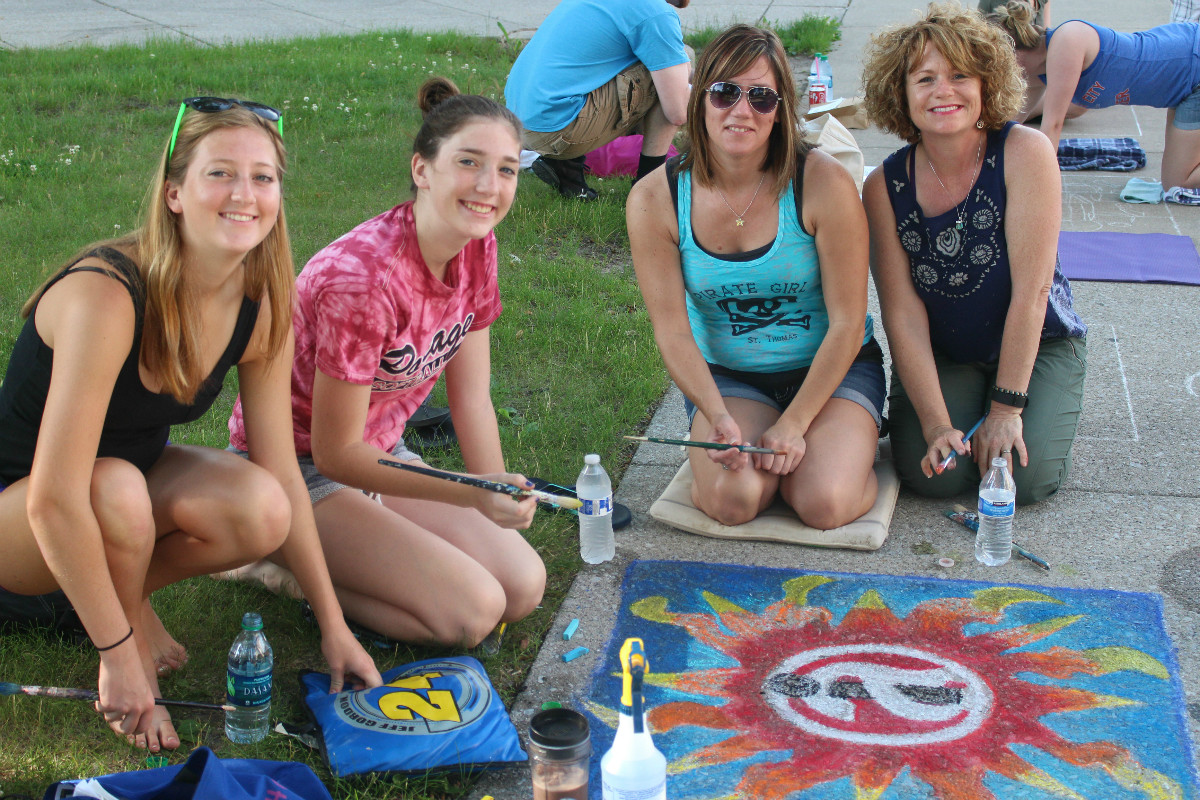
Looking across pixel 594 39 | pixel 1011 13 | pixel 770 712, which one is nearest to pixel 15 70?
pixel 594 39

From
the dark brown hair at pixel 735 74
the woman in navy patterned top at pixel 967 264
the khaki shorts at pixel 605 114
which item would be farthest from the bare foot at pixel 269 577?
the khaki shorts at pixel 605 114

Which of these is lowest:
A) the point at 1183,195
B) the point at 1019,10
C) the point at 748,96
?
the point at 1183,195

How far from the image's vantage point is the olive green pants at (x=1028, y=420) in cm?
368

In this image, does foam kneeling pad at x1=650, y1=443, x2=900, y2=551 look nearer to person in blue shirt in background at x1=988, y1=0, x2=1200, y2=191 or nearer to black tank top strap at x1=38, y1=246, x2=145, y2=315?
black tank top strap at x1=38, y1=246, x2=145, y2=315

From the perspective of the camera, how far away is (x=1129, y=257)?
5.91 metres

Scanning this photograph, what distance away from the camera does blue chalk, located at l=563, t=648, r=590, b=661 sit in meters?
2.96

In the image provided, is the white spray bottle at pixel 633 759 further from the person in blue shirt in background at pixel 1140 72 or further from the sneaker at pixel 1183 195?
the sneaker at pixel 1183 195

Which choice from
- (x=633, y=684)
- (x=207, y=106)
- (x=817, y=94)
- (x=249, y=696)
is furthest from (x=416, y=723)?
(x=817, y=94)

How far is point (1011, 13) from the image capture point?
5.94 m

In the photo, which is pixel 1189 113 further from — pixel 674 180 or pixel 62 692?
pixel 62 692

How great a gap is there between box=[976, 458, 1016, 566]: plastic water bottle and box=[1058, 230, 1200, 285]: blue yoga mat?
2722 mm

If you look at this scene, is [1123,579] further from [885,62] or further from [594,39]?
[594,39]

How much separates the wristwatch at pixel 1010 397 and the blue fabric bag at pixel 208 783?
2406 millimetres

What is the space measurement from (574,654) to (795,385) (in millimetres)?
1294
